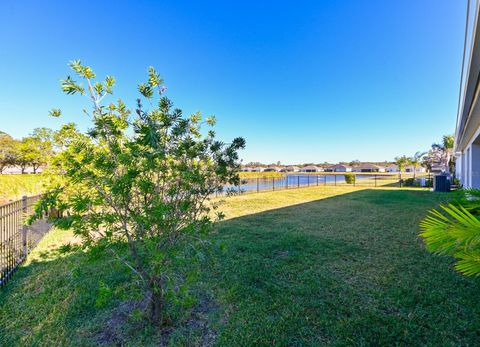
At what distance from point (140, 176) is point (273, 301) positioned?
7.49ft

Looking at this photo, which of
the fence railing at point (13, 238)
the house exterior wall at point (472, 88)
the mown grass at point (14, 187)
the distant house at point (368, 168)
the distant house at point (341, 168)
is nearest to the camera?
the house exterior wall at point (472, 88)

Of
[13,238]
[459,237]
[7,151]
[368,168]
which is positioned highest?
[7,151]

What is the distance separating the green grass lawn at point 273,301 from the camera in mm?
2164

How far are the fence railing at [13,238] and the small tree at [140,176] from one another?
7.48 feet

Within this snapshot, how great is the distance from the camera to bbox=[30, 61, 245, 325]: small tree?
1846 millimetres

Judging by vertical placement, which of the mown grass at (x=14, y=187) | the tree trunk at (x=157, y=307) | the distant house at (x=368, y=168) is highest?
the distant house at (x=368, y=168)

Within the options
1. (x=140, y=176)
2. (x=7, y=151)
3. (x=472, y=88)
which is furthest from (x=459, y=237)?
(x=7, y=151)

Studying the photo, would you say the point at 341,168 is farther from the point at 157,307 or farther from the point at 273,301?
the point at 157,307

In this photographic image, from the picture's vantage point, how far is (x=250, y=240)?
5262 mm

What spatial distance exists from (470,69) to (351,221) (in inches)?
189

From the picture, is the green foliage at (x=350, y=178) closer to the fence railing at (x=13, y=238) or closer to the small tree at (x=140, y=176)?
the small tree at (x=140, y=176)

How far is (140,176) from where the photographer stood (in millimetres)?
2021

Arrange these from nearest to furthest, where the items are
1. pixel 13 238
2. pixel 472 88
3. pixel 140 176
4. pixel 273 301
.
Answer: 1. pixel 140 176
2. pixel 273 301
3. pixel 13 238
4. pixel 472 88

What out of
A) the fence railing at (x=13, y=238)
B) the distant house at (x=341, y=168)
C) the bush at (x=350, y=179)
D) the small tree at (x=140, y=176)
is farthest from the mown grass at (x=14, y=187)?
the distant house at (x=341, y=168)
